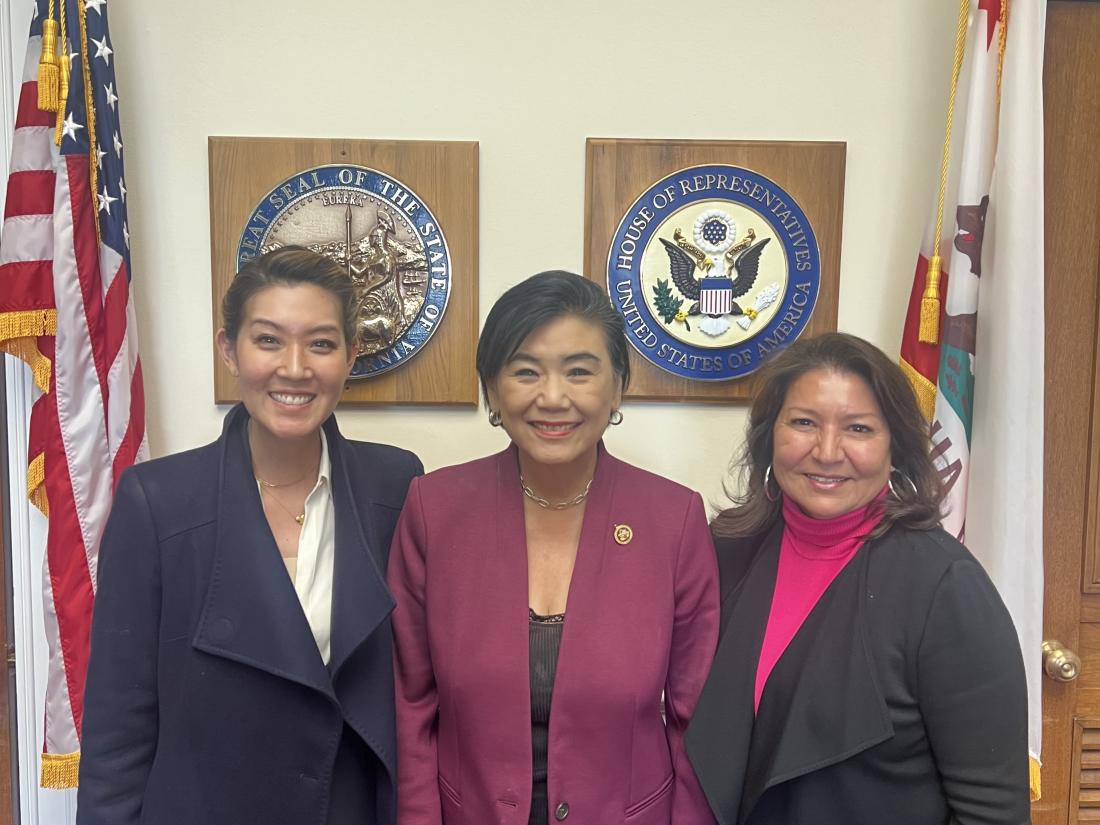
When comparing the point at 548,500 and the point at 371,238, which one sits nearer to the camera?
the point at 548,500

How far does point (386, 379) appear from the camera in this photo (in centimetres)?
182

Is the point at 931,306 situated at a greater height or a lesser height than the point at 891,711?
greater

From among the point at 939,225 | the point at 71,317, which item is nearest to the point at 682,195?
the point at 939,225

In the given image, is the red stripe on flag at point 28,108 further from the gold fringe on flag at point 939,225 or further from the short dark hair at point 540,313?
the gold fringe on flag at point 939,225

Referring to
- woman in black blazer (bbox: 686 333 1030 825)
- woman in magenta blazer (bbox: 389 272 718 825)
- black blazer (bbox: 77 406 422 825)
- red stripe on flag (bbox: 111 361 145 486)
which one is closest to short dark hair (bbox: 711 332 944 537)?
woman in black blazer (bbox: 686 333 1030 825)

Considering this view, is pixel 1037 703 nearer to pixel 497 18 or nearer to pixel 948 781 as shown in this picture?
pixel 948 781

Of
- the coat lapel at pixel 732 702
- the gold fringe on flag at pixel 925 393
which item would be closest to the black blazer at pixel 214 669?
the coat lapel at pixel 732 702

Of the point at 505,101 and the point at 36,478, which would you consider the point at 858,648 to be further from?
the point at 36,478

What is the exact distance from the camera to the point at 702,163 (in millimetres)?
1796

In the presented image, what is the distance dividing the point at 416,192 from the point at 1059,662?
6.42 feet

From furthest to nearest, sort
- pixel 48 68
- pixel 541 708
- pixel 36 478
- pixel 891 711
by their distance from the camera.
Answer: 1. pixel 36 478
2. pixel 48 68
3. pixel 541 708
4. pixel 891 711

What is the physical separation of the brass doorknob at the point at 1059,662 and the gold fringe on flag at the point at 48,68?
2.63 meters

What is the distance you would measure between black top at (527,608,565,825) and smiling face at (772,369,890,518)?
482 mm

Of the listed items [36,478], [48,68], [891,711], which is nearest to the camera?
[891,711]
